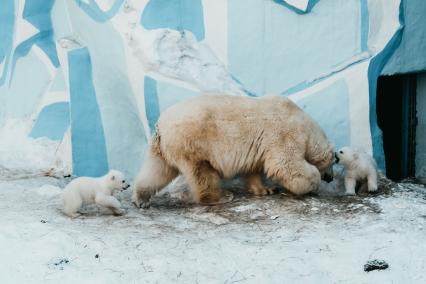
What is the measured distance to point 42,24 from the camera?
9.15m

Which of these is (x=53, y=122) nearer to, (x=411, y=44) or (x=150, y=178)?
(x=150, y=178)

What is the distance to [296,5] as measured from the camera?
7715 millimetres

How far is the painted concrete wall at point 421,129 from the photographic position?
8.12m

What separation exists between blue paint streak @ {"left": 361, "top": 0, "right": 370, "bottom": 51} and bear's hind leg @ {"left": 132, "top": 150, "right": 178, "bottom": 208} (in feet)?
10.1

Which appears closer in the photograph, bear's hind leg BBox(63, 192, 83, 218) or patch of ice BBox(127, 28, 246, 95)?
bear's hind leg BBox(63, 192, 83, 218)

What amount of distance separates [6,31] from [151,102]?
3.54m

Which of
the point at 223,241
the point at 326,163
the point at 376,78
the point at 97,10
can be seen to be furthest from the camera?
the point at 97,10

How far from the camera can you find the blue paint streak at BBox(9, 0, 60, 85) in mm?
9070

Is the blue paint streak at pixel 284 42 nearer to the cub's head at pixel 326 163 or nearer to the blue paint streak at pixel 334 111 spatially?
the blue paint streak at pixel 334 111

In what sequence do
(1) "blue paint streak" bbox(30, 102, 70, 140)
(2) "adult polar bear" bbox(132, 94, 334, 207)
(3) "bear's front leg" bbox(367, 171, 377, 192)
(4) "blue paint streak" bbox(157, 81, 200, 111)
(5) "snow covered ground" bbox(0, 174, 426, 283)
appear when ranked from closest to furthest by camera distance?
(5) "snow covered ground" bbox(0, 174, 426, 283), (2) "adult polar bear" bbox(132, 94, 334, 207), (3) "bear's front leg" bbox(367, 171, 377, 192), (4) "blue paint streak" bbox(157, 81, 200, 111), (1) "blue paint streak" bbox(30, 102, 70, 140)

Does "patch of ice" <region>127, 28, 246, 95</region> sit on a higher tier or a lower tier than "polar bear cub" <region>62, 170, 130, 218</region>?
higher

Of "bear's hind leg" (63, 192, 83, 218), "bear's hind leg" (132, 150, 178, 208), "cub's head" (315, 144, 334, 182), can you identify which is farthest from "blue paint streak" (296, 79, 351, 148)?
"bear's hind leg" (63, 192, 83, 218)

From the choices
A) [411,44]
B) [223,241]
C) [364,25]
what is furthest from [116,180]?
[411,44]

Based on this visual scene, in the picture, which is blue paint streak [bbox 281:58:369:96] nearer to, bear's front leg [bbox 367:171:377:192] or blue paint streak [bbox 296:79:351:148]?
blue paint streak [bbox 296:79:351:148]
